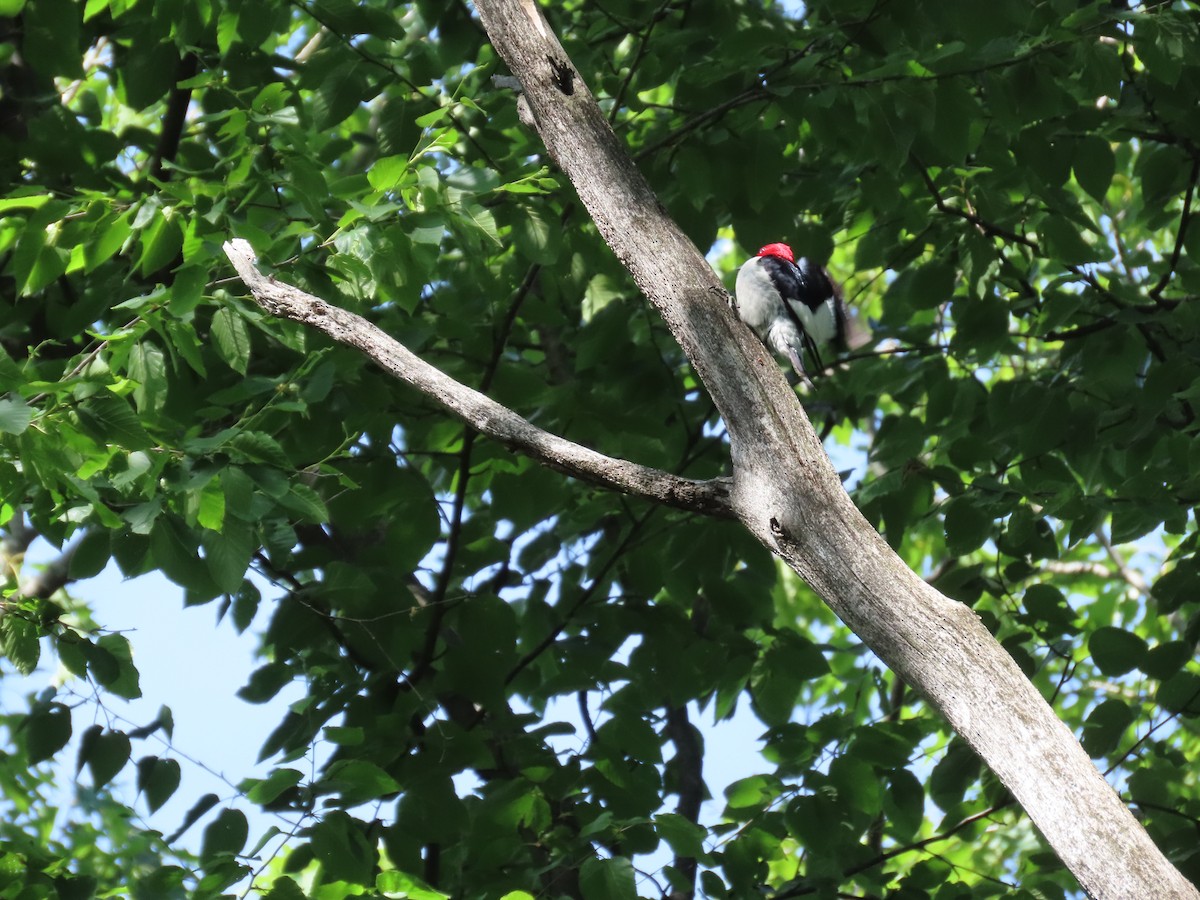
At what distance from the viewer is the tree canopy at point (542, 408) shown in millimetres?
3061

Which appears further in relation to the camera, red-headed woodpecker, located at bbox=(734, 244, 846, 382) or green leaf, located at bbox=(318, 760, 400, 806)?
red-headed woodpecker, located at bbox=(734, 244, 846, 382)

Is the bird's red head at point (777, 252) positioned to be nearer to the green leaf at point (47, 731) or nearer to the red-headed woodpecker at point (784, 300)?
the red-headed woodpecker at point (784, 300)

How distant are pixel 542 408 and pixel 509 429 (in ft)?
5.65

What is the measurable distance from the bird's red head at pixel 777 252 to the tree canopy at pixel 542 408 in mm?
109

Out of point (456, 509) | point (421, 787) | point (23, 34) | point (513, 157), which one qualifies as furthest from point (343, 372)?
A: point (23, 34)

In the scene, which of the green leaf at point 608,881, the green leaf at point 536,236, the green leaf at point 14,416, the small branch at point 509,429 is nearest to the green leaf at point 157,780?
the green leaf at point 608,881

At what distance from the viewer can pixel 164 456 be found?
260 centimetres

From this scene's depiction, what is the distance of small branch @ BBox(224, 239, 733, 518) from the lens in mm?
2059

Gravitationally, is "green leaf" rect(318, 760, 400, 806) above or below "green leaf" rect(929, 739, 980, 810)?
above

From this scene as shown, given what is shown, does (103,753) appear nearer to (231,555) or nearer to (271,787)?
(271,787)

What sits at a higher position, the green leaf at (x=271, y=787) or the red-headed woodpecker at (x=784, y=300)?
the red-headed woodpecker at (x=784, y=300)

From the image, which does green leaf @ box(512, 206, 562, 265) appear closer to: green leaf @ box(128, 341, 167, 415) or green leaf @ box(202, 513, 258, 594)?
green leaf @ box(128, 341, 167, 415)

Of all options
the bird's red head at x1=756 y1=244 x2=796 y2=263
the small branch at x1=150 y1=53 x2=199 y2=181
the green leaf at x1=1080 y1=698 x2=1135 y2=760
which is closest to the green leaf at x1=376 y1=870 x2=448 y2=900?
the green leaf at x1=1080 y1=698 x2=1135 y2=760

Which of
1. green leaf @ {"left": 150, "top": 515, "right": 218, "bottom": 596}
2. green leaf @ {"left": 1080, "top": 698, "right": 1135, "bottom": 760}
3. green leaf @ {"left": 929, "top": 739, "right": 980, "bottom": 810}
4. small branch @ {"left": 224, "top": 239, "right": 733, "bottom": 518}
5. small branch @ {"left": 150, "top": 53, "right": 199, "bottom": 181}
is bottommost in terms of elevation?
green leaf @ {"left": 1080, "top": 698, "right": 1135, "bottom": 760}
